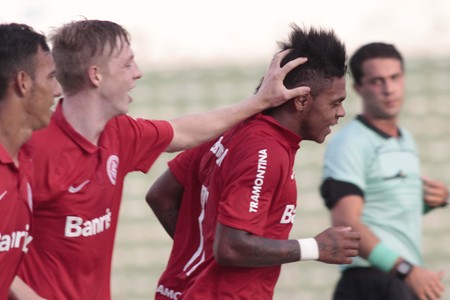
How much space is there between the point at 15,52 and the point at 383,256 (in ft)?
7.77

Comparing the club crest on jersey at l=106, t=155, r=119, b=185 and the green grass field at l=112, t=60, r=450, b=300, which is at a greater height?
the club crest on jersey at l=106, t=155, r=119, b=185

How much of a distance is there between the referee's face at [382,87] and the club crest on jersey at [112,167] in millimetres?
1905

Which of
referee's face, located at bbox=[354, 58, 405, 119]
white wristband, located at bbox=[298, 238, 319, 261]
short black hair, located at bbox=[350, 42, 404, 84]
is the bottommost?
white wristband, located at bbox=[298, 238, 319, 261]

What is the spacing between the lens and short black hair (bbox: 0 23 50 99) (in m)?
→ 4.14

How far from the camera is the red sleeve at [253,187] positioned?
4.32 m

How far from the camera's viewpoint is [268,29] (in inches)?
376

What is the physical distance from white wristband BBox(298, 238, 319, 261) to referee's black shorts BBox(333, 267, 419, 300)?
138 centimetres

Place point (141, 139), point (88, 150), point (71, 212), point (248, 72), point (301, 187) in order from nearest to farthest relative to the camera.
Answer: point (71, 212) < point (88, 150) < point (141, 139) < point (301, 187) < point (248, 72)

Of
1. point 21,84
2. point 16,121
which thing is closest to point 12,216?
point 16,121

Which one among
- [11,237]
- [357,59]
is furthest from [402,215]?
[11,237]

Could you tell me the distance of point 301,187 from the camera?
960 centimetres

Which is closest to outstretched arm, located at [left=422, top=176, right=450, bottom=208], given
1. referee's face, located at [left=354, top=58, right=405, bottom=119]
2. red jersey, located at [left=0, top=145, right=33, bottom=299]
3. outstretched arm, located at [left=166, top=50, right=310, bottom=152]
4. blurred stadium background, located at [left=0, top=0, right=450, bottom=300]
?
referee's face, located at [left=354, top=58, right=405, bottom=119]

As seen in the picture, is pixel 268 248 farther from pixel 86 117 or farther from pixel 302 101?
pixel 86 117

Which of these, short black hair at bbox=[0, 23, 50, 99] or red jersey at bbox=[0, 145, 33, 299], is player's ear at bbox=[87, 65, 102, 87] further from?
red jersey at bbox=[0, 145, 33, 299]
